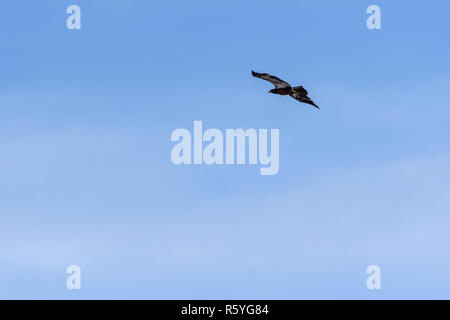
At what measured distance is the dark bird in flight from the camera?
135 ft

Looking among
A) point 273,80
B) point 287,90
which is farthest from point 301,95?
point 273,80

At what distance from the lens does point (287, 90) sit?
137 feet

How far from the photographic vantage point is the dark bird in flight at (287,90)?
135 ft

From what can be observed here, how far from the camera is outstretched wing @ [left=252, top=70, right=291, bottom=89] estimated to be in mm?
41719

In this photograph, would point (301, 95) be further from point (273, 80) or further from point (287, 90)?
point (273, 80)

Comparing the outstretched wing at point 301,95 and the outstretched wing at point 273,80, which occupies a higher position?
the outstretched wing at point 273,80

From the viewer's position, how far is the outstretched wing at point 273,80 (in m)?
41.7

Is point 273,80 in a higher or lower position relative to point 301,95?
higher

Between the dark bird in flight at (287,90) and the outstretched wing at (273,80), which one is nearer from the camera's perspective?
the dark bird in flight at (287,90)

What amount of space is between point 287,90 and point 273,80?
1.22m

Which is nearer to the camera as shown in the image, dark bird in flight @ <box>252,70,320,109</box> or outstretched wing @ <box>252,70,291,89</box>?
dark bird in flight @ <box>252,70,320,109</box>

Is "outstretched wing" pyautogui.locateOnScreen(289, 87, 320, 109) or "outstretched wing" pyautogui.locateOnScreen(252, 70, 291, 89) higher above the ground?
"outstretched wing" pyautogui.locateOnScreen(252, 70, 291, 89)
